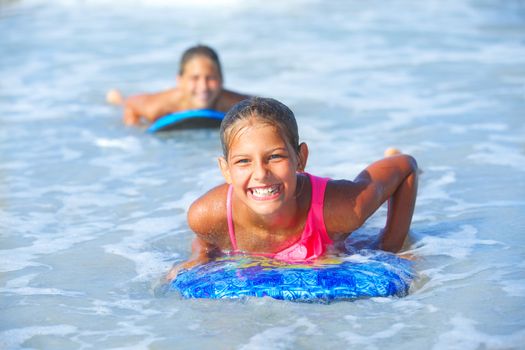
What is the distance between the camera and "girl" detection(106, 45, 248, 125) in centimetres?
777

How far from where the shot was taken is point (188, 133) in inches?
307

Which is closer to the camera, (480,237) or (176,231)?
(480,237)

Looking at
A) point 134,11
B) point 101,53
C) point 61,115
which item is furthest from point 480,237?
point 134,11

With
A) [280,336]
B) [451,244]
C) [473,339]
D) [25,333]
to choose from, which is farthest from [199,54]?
[473,339]

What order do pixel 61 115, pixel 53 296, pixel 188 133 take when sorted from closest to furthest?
pixel 53 296 < pixel 188 133 < pixel 61 115

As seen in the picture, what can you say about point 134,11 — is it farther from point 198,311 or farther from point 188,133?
point 198,311

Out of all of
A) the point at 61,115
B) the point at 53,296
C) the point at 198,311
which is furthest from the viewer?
the point at 61,115

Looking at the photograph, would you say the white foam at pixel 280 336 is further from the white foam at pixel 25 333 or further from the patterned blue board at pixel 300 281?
the white foam at pixel 25 333

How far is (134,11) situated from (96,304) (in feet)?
43.6

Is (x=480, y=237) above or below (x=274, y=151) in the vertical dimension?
below

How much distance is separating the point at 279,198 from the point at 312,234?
15.1 inches

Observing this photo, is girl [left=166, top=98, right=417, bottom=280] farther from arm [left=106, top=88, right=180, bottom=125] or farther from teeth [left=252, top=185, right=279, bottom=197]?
arm [left=106, top=88, right=180, bottom=125]

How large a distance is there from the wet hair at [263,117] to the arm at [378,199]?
0.39 meters

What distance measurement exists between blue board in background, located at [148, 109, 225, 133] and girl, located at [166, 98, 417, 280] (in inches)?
120
